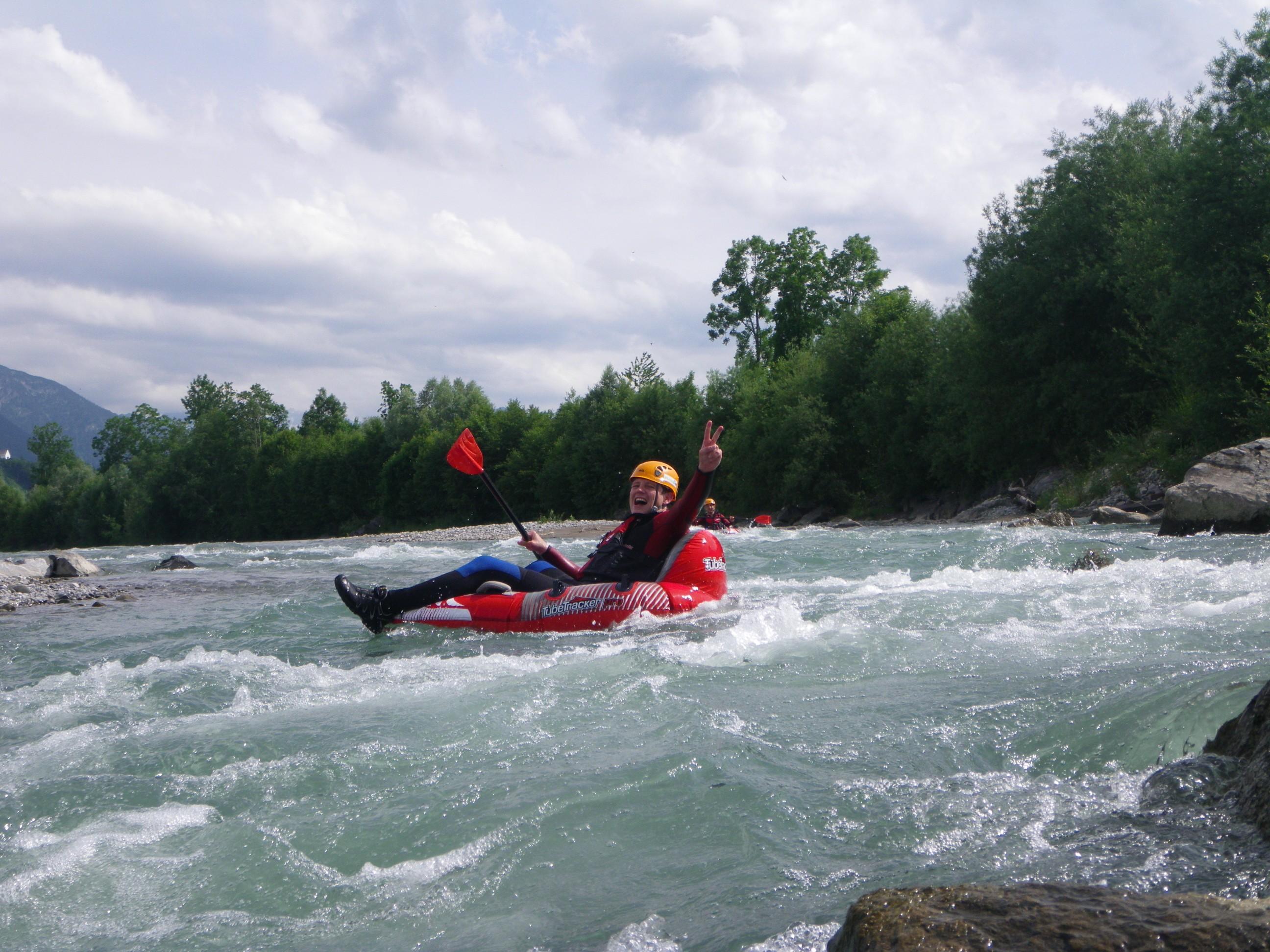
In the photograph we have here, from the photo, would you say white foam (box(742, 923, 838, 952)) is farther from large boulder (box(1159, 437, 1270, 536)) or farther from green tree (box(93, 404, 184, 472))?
green tree (box(93, 404, 184, 472))

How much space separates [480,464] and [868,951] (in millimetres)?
8057

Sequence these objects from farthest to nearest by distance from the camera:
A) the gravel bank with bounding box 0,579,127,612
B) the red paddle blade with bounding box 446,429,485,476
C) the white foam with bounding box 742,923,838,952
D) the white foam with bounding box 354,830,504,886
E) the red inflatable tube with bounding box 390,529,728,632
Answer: the gravel bank with bounding box 0,579,127,612 < the red paddle blade with bounding box 446,429,485,476 < the red inflatable tube with bounding box 390,529,728,632 < the white foam with bounding box 354,830,504,886 < the white foam with bounding box 742,923,838,952

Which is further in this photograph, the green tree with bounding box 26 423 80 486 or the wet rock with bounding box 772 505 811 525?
the green tree with bounding box 26 423 80 486

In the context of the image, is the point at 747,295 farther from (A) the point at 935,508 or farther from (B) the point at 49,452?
(B) the point at 49,452

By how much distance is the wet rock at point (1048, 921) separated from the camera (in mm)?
1926

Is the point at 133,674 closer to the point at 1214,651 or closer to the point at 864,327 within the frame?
the point at 1214,651

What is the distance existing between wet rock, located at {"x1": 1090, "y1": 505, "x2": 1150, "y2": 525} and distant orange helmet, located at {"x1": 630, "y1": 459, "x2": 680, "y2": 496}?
10.7 metres

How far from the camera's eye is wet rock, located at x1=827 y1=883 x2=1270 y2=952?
1926 millimetres

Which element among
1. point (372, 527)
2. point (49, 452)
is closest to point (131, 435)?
point (49, 452)

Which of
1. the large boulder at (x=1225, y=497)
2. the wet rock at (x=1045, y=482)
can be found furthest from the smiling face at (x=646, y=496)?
the wet rock at (x=1045, y=482)

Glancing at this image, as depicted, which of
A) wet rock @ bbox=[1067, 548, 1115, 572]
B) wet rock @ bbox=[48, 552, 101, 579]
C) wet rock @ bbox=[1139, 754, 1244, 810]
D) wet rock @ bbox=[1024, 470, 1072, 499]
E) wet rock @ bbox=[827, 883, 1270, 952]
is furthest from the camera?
wet rock @ bbox=[1024, 470, 1072, 499]

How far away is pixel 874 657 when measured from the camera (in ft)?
20.0

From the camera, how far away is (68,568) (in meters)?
17.9

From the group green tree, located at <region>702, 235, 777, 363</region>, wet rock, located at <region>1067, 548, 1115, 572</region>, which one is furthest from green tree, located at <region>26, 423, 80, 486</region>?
wet rock, located at <region>1067, 548, 1115, 572</region>
